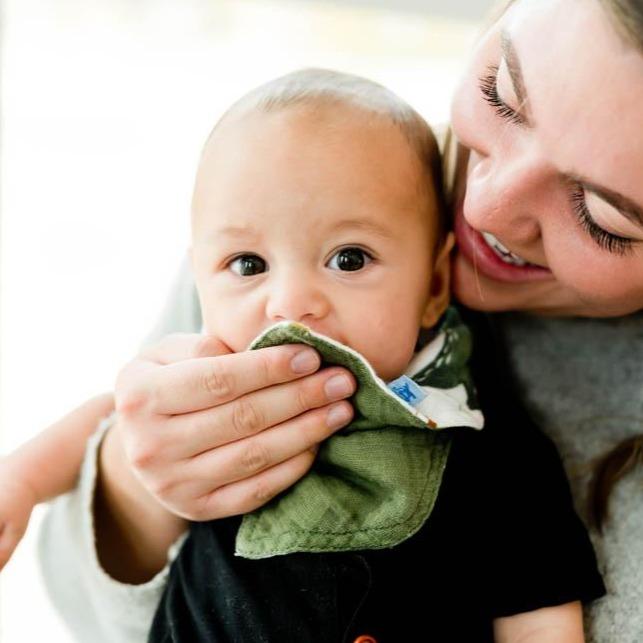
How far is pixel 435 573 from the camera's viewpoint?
→ 1.06 meters

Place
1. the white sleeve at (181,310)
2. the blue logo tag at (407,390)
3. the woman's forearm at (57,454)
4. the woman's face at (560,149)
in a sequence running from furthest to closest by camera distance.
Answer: the white sleeve at (181,310), the woman's forearm at (57,454), the blue logo tag at (407,390), the woman's face at (560,149)

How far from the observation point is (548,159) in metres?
0.93

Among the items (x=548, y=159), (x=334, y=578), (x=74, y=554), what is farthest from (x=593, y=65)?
(x=74, y=554)

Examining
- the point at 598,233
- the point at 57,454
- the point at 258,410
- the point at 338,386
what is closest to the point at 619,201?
the point at 598,233

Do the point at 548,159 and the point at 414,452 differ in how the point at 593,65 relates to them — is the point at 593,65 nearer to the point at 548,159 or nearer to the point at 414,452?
the point at 548,159

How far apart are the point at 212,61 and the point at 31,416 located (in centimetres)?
146

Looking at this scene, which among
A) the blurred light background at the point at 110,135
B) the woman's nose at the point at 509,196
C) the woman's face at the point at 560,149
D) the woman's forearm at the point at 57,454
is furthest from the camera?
the blurred light background at the point at 110,135

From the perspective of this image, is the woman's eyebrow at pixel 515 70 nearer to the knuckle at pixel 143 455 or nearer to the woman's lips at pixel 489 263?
the woman's lips at pixel 489 263

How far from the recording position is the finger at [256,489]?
1.03m

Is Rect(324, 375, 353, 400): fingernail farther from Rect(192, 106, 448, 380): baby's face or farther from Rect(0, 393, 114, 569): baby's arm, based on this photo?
Rect(0, 393, 114, 569): baby's arm

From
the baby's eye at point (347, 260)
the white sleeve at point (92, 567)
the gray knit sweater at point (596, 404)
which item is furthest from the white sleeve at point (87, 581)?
the gray knit sweater at point (596, 404)

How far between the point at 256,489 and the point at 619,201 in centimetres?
58

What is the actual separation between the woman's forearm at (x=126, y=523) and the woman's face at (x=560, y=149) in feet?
2.08

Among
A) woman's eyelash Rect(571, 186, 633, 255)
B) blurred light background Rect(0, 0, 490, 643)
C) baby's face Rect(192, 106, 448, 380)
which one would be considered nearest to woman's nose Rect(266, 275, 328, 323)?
baby's face Rect(192, 106, 448, 380)
